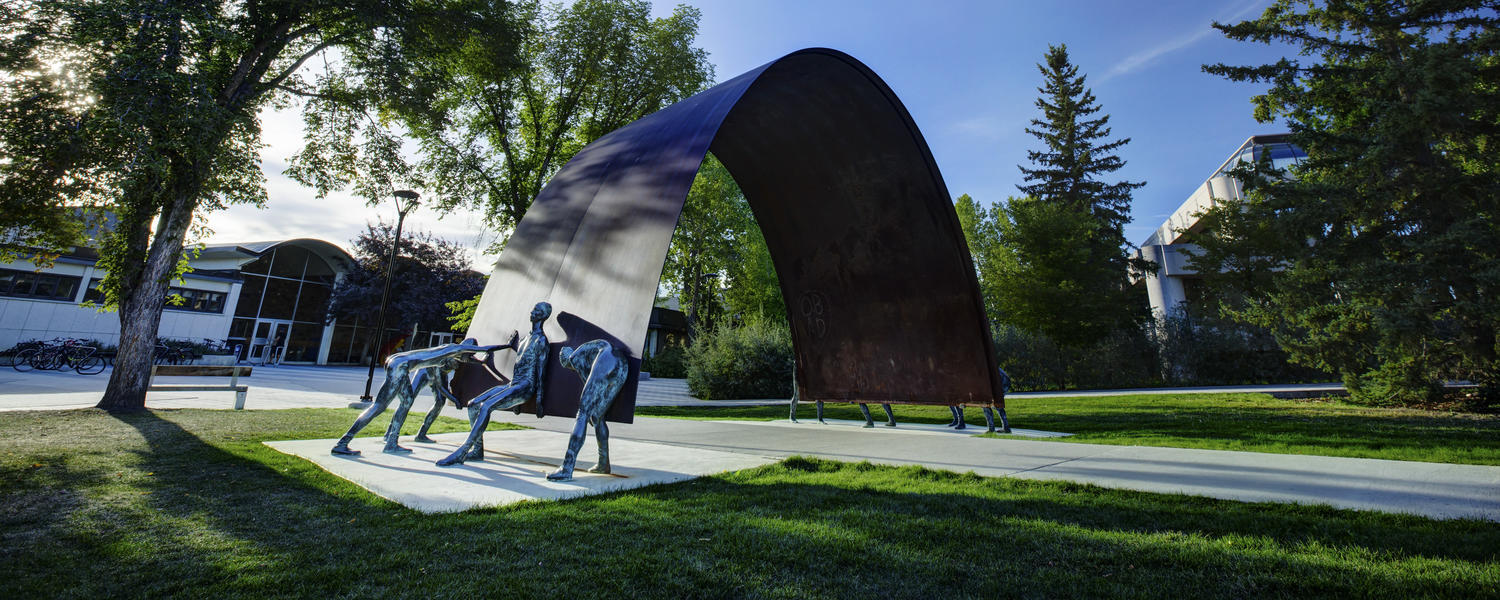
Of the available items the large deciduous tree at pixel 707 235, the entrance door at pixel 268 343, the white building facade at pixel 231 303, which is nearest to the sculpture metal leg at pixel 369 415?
the white building facade at pixel 231 303

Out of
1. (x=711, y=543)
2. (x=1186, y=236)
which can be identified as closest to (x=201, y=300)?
(x=711, y=543)

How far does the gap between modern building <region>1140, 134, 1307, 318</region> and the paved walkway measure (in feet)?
80.6

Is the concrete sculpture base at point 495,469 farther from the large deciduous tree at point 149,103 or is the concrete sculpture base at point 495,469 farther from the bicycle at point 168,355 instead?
the bicycle at point 168,355

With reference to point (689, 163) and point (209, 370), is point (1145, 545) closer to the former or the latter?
point (689, 163)

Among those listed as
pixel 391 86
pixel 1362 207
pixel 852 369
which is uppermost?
pixel 391 86

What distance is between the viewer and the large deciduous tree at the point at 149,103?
5.91 meters

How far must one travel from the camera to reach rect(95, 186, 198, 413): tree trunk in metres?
9.07

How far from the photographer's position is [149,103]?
6887mm

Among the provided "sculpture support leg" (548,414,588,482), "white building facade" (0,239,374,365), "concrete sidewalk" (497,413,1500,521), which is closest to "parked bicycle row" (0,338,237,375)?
"white building facade" (0,239,374,365)

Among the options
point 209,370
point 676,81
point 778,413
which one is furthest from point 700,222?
point 209,370

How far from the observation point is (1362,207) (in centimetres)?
1152

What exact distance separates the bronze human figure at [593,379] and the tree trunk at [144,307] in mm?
9520

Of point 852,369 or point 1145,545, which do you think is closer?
point 1145,545

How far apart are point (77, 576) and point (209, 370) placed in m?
12.9
